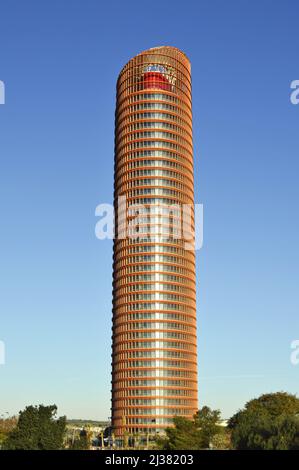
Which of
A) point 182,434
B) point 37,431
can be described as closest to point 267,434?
point 182,434

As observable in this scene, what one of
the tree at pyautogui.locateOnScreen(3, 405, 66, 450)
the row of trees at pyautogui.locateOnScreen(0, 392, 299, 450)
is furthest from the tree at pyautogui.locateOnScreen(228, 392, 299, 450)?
the tree at pyautogui.locateOnScreen(3, 405, 66, 450)

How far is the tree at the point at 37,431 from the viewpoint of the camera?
17762 centimetres

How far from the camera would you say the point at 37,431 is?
182 m

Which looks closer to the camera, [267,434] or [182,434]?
[267,434]

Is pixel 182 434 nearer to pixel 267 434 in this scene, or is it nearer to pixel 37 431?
pixel 267 434

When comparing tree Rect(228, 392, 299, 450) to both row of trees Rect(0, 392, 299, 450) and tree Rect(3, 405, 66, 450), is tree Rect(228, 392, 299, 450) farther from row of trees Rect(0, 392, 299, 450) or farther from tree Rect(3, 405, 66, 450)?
tree Rect(3, 405, 66, 450)

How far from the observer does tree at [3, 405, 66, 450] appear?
17762 cm

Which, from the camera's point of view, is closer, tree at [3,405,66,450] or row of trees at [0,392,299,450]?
row of trees at [0,392,299,450]

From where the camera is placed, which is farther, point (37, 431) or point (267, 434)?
point (37, 431)

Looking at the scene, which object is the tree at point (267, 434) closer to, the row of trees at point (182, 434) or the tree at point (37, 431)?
the row of trees at point (182, 434)

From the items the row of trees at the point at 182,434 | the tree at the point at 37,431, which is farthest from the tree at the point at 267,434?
the tree at the point at 37,431

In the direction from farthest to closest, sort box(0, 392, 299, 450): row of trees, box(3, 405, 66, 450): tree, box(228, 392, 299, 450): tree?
1. box(3, 405, 66, 450): tree
2. box(0, 392, 299, 450): row of trees
3. box(228, 392, 299, 450): tree
